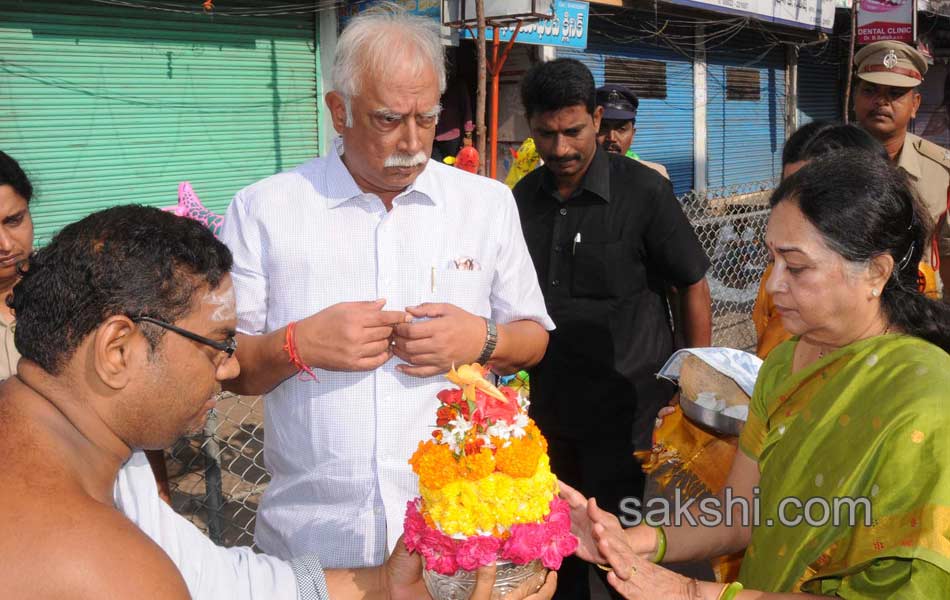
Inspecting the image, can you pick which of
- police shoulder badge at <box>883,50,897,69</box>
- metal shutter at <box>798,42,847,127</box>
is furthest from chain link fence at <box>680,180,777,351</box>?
metal shutter at <box>798,42,847,127</box>

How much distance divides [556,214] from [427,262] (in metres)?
1.45

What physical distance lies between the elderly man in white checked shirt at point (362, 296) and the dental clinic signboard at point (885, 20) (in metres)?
17.0

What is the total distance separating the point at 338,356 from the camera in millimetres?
2350

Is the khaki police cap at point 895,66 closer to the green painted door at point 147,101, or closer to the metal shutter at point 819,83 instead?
the green painted door at point 147,101

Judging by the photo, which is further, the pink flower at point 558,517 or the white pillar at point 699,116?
the white pillar at point 699,116

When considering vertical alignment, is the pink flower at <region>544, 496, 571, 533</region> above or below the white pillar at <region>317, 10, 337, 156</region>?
below

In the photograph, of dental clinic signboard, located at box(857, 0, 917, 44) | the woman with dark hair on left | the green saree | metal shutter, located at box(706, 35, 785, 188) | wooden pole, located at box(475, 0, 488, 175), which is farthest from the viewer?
metal shutter, located at box(706, 35, 785, 188)

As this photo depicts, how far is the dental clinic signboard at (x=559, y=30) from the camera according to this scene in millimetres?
11547

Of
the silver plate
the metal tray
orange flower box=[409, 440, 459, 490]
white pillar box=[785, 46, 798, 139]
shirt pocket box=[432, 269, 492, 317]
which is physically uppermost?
white pillar box=[785, 46, 798, 139]

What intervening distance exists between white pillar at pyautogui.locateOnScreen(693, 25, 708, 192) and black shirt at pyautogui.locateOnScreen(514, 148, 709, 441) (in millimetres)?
13371

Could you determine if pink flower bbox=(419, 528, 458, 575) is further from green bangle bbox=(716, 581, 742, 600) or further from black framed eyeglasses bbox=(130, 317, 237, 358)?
green bangle bbox=(716, 581, 742, 600)

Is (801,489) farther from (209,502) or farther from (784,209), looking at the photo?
(209,502)

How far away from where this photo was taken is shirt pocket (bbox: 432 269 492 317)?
266 cm

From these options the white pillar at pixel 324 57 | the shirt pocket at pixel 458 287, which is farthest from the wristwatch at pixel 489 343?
the white pillar at pixel 324 57
